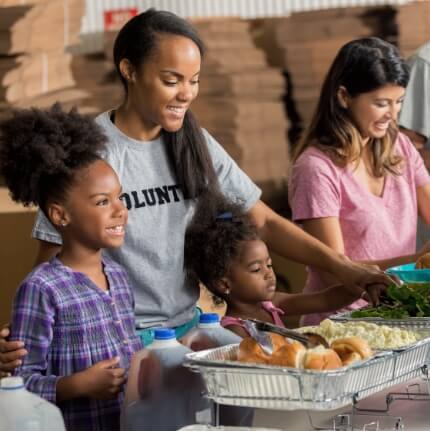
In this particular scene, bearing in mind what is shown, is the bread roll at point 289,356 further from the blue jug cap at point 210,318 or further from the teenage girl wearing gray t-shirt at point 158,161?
the teenage girl wearing gray t-shirt at point 158,161

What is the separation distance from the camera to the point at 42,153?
2271mm

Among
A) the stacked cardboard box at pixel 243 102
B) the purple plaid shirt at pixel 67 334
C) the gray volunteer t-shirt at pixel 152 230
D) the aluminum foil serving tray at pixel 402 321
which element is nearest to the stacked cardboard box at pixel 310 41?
the stacked cardboard box at pixel 243 102

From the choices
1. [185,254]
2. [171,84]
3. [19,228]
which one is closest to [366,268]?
[185,254]

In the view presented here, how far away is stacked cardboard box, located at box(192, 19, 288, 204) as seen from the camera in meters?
4.54

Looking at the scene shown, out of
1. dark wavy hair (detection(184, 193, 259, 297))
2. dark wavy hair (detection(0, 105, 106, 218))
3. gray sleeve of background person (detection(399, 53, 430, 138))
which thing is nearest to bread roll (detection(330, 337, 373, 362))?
dark wavy hair (detection(0, 105, 106, 218))

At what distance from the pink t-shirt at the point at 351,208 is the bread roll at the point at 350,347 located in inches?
46.1

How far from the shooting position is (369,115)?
3.19 metres

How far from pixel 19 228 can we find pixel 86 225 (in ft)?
7.01

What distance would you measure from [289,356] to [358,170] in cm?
149

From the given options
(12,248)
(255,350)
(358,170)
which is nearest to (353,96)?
Answer: (358,170)

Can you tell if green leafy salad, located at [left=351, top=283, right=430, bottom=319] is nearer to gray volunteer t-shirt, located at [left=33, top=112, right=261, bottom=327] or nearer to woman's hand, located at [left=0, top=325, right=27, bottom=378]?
gray volunteer t-shirt, located at [left=33, top=112, right=261, bottom=327]

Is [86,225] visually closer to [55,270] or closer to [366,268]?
[55,270]

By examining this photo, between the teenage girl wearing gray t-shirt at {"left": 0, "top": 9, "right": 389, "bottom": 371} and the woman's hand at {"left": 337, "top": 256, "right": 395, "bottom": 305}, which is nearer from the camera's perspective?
the teenage girl wearing gray t-shirt at {"left": 0, "top": 9, "right": 389, "bottom": 371}

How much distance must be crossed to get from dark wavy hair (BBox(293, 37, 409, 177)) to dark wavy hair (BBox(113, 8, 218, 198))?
0.61m
